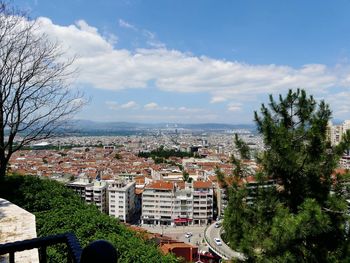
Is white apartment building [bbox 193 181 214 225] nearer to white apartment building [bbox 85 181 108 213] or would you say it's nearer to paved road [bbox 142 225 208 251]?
paved road [bbox 142 225 208 251]

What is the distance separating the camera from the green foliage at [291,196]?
510 centimetres

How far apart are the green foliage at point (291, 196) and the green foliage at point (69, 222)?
145 cm

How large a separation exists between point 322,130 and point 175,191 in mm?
36367

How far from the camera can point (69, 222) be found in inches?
204

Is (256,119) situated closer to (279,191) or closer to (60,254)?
(279,191)

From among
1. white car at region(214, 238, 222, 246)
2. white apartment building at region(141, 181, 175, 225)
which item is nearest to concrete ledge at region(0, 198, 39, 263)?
white car at region(214, 238, 222, 246)

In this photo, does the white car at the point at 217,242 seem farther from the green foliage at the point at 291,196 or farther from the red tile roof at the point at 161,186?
the green foliage at the point at 291,196

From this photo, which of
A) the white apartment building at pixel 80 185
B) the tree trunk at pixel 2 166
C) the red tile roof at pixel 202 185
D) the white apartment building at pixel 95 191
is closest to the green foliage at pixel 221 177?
the tree trunk at pixel 2 166

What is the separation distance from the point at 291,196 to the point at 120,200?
120 feet

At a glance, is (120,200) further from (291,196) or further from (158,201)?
(291,196)

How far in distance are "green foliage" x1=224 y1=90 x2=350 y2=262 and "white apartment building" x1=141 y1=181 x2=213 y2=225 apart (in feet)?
115

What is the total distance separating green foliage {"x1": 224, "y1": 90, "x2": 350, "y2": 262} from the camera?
16.7 feet

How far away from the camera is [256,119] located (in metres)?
6.34

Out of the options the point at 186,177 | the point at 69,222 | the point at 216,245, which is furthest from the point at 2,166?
the point at 186,177
